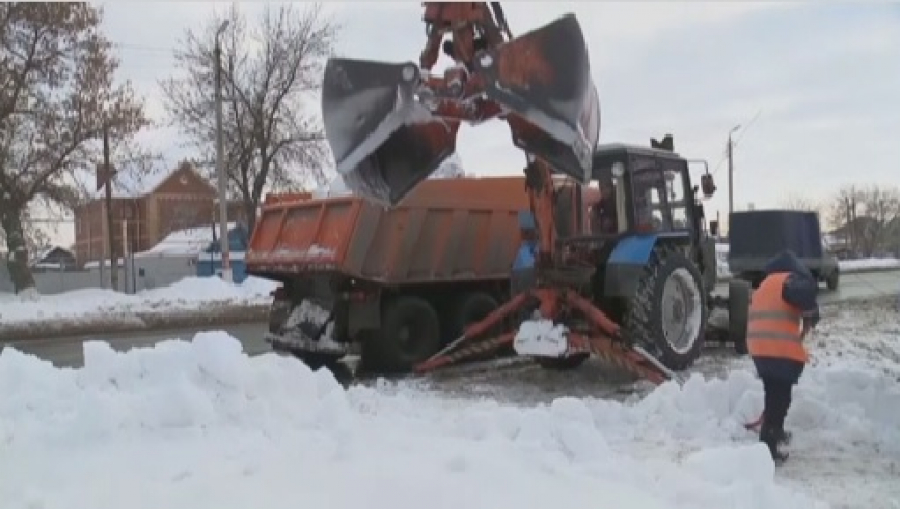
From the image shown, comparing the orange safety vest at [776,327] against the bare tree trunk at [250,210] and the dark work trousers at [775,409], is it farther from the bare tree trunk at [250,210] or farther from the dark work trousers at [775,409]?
the bare tree trunk at [250,210]

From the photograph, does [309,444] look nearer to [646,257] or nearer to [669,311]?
[646,257]

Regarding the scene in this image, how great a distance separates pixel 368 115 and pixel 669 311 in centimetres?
389

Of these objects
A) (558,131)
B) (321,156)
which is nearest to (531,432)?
(558,131)

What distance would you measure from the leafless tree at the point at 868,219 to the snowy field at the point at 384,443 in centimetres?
6638

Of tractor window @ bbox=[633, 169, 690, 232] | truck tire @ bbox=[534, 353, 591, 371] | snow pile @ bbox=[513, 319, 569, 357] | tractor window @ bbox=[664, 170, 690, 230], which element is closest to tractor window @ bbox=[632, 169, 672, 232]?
tractor window @ bbox=[633, 169, 690, 232]

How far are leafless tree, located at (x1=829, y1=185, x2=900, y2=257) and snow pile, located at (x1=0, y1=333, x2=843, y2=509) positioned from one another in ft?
220

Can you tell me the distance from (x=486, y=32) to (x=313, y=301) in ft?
12.5

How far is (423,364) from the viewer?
10086 millimetres

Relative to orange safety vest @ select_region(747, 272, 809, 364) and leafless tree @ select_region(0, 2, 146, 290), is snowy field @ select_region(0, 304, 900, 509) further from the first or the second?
leafless tree @ select_region(0, 2, 146, 290)

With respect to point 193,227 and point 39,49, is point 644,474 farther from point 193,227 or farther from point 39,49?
point 193,227

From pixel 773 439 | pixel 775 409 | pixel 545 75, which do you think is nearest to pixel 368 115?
pixel 545 75

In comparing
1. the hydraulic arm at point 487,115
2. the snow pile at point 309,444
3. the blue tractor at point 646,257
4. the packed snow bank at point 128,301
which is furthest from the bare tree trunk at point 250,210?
the snow pile at point 309,444

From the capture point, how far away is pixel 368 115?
806cm

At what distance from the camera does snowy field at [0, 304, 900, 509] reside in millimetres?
4469
